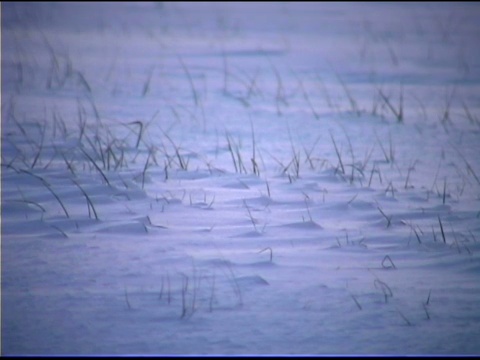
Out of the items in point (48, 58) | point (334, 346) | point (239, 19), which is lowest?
point (334, 346)

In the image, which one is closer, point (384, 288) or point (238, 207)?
point (384, 288)

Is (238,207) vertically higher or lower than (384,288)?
higher

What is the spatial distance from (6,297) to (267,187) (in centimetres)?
186

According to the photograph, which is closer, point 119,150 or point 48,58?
point 119,150

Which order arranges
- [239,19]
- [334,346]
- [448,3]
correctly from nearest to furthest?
[334,346]
[239,19]
[448,3]

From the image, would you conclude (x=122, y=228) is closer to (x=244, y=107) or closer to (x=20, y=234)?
(x=20, y=234)

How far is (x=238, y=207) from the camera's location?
13.3ft

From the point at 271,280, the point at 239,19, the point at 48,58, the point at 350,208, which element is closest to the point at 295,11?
the point at 239,19

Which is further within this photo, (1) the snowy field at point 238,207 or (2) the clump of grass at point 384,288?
(2) the clump of grass at point 384,288

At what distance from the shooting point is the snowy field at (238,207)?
2734 mm

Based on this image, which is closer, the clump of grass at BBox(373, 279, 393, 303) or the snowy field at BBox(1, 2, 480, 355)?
the snowy field at BBox(1, 2, 480, 355)

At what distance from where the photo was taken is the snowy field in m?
2.73

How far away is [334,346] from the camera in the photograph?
2.59 meters

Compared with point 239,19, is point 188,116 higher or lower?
lower
